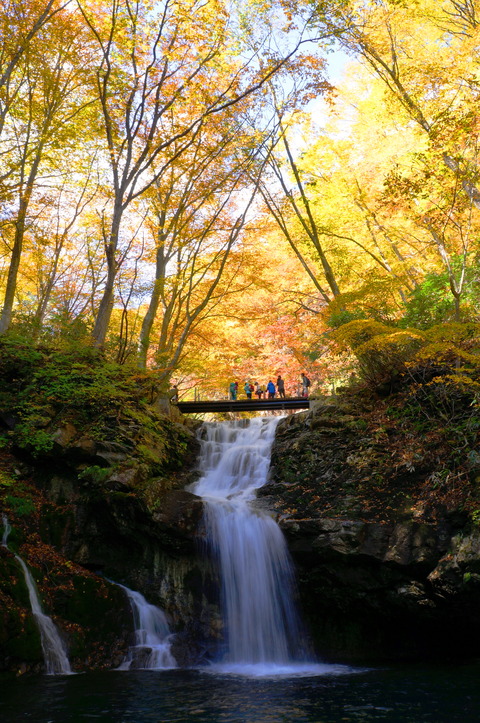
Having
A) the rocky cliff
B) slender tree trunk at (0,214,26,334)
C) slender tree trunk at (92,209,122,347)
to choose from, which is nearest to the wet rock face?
the rocky cliff

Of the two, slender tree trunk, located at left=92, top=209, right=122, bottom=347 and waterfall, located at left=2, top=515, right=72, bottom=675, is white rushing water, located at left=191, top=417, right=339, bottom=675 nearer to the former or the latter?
waterfall, located at left=2, top=515, right=72, bottom=675

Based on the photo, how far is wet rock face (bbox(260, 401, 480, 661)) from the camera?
6.73m

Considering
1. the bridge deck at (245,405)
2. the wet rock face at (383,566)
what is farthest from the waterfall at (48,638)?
the bridge deck at (245,405)

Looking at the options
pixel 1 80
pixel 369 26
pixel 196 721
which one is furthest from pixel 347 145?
pixel 196 721

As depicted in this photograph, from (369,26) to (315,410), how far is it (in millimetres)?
9984

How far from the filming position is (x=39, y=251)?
15703 millimetres

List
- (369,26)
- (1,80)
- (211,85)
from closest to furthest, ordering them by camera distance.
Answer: (1,80) < (211,85) < (369,26)

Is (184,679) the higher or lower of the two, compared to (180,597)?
lower

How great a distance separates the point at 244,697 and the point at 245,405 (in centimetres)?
1082

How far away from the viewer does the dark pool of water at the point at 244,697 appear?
4488mm

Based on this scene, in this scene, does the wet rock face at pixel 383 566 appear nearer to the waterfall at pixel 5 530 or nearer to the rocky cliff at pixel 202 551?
the rocky cliff at pixel 202 551

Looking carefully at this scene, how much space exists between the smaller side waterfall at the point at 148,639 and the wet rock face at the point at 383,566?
2.30 m

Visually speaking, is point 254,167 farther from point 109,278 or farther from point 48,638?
point 48,638

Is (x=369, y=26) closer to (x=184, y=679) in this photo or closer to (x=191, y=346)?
(x=191, y=346)
